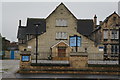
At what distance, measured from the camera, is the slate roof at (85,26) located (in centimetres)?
4987

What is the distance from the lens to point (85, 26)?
173 ft

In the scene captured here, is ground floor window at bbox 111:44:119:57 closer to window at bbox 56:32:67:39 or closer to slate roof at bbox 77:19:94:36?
window at bbox 56:32:67:39

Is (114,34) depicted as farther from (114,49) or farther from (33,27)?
(33,27)

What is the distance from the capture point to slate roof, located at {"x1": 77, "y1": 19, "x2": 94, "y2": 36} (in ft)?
164

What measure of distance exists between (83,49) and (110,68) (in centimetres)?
1920

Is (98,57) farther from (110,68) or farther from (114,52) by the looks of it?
(110,68)

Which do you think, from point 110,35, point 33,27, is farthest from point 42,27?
point 110,35

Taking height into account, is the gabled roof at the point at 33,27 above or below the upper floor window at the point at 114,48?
above

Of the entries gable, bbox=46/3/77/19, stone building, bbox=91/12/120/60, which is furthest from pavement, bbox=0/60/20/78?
stone building, bbox=91/12/120/60

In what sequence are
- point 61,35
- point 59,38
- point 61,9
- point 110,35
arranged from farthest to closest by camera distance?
point 110,35 → point 61,9 → point 61,35 → point 59,38

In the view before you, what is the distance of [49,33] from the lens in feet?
115

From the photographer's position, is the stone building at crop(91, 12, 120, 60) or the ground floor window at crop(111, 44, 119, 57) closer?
the ground floor window at crop(111, 44, 119, 57)

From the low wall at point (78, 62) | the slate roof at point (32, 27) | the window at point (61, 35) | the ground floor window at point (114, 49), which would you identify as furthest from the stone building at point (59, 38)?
the low wall at point (78, 62)

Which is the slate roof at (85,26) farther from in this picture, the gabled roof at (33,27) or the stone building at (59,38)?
the stone building at (59,38)
